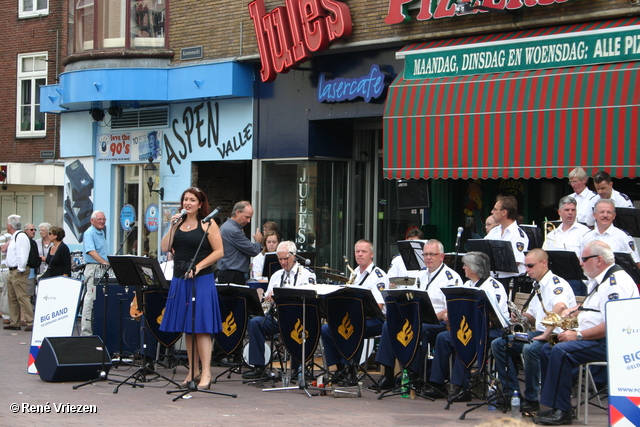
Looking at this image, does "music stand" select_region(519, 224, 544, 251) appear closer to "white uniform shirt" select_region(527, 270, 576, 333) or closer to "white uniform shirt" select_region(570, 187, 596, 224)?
"white uniform shirt" select_region(570, 187, 596, 224)

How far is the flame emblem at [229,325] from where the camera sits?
10.7 metres

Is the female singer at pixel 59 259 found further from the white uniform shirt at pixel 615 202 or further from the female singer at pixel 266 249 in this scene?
the white uniform shirt at pixel 615 202

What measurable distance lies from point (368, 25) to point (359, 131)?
2.63 m

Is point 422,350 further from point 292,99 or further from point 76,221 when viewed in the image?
point 76,221

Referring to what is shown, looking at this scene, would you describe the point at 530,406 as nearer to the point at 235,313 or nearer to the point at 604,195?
the point at 604,195

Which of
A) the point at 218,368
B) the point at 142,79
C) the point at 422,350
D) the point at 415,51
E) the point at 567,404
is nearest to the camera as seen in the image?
the point at 567,404

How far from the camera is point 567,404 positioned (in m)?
7.95

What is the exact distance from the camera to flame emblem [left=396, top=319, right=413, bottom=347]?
9258 mm

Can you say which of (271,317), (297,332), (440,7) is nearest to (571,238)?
(297,332)

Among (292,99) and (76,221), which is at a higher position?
(292,99)

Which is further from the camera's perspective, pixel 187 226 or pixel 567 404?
pixel 187 226

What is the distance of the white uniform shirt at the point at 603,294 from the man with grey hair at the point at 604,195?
258 centimetres

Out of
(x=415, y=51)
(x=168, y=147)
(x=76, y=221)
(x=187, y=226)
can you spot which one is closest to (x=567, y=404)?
(x=187, y=226)

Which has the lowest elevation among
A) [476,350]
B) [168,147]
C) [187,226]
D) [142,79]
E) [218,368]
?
[218,368]
